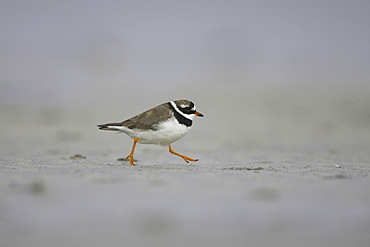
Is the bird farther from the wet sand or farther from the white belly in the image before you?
the wet sand

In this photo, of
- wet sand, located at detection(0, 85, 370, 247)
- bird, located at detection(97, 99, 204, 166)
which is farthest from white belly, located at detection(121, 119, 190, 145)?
wet sand, located at detection(0, 85, 370, 247)

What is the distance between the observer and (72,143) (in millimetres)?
9211

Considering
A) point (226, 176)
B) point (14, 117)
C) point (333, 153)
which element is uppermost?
point (226, 176)

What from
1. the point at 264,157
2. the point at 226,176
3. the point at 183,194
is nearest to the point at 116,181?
the point at 183,194

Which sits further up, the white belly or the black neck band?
the black neck band

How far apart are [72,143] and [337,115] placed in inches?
269

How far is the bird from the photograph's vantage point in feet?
19.3

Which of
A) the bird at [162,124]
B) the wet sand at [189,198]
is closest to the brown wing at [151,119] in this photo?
the bird at [162,124]

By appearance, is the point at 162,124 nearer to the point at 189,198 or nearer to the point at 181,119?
the point at 181,119

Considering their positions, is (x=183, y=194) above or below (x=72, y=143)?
above

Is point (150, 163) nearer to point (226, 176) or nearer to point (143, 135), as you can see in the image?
point (143, 135)

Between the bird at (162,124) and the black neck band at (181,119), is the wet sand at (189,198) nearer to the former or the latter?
the bird at (162,124)

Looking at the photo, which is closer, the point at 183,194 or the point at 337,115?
the point at 183,194

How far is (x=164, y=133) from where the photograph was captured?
19.3 feet
